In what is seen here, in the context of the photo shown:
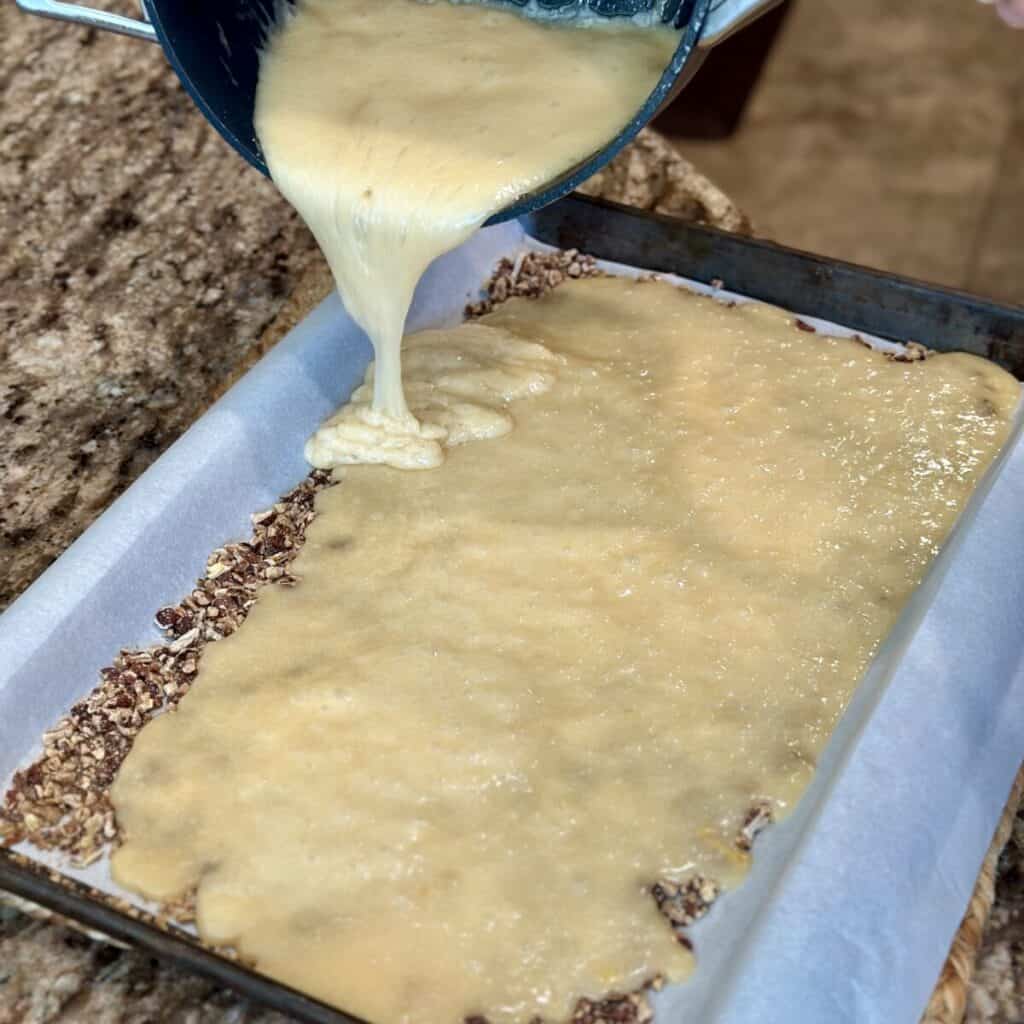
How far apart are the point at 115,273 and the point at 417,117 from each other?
0.65 meters

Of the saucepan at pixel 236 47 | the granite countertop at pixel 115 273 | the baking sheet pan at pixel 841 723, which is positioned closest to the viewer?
the baking sheet pan at pixel 841 723

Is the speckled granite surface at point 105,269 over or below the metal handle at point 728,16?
below

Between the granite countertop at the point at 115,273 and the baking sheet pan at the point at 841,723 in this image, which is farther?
the granite countertop at the point at 115,273

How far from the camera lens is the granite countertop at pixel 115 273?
1.69 metres

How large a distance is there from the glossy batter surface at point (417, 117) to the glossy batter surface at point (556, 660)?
26 cm

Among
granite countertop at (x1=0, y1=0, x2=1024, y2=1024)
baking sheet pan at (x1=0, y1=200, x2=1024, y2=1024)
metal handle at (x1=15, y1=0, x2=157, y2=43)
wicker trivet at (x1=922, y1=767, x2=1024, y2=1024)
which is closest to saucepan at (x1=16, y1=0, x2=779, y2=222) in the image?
metal handle at (x1=15, y1=0, x2=157, y2=43)

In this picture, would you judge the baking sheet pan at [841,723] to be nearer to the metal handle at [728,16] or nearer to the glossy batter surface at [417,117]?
the glossy batter surface at [417,117]

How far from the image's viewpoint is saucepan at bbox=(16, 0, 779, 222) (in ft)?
4.67

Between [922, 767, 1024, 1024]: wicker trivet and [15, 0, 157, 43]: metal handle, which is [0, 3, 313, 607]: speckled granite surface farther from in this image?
[922, 767, 1024, 1024]: wicker trivet

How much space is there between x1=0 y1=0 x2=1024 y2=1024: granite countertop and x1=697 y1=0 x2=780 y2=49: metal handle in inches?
30.9

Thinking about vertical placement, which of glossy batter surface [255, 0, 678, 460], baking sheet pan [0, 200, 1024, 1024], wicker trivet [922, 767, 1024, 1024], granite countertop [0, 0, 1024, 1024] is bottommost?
wicker trivet [922, 767, 1024, 1024]

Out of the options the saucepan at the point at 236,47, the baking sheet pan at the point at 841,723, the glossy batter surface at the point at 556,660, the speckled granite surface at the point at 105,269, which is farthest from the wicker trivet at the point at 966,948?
the speckled granite surface at the point at 105,269

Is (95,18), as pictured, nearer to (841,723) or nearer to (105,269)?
(105,269)

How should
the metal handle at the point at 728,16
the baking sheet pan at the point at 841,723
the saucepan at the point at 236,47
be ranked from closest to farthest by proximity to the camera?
the baking sheet pan at the point at 841,723, the metal handle at the point at 728,16, the saucepan at the point at 236,47
